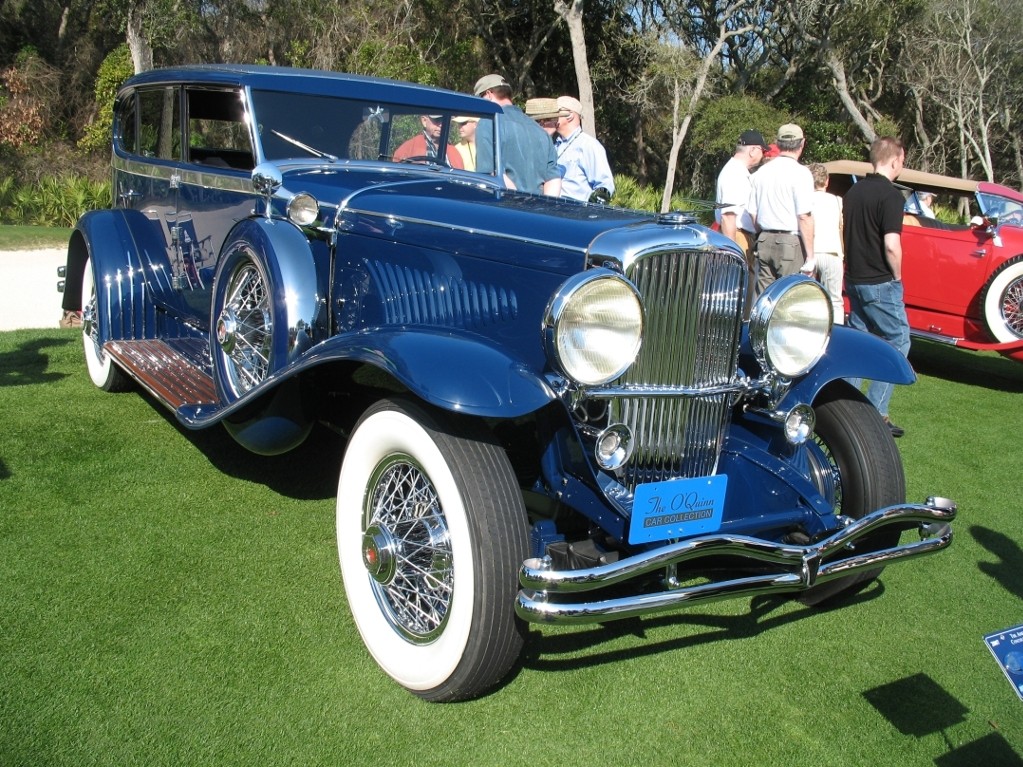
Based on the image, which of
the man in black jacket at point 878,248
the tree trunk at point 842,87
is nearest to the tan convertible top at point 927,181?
the man in black jacket at point 878,248

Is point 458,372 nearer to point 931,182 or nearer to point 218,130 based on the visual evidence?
point 218,130

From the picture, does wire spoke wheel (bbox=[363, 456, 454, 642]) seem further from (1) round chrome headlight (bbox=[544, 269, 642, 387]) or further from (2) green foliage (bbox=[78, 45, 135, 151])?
(2) green foliage (bbox=[78, 45, 135, 151])

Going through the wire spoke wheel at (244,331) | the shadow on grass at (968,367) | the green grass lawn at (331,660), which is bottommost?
the shadow on grass at (968,367)

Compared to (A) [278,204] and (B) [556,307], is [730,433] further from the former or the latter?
(A) [278,204]

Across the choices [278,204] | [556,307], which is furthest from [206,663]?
[278,204]

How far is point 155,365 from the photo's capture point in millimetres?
4094

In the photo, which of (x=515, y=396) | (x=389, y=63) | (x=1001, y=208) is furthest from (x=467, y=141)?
(x=389, y=63)

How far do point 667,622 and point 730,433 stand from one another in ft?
2.27

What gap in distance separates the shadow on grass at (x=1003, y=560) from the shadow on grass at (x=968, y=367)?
11.8ft

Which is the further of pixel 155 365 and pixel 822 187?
pixel 822 187

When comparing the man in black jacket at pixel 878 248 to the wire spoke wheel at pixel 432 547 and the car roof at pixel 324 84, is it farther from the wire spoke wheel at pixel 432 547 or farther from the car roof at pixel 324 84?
the wire spoke wheel at pixel 432 547

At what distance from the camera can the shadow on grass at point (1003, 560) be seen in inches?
139

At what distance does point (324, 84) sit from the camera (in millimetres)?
3873

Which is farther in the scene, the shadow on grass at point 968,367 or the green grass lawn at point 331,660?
the shadow on grass at point 968,367
